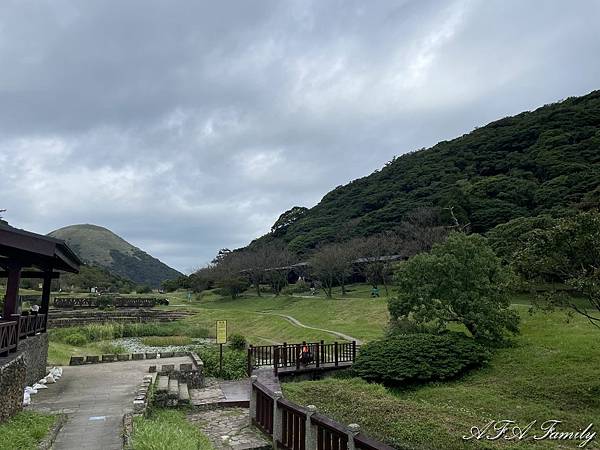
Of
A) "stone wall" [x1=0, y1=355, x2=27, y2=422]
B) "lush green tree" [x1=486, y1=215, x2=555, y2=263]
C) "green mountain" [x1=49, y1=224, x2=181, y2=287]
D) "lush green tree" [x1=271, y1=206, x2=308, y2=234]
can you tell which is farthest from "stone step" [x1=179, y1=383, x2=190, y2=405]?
"green mountain" [x1=49, y1=224, x2=181, y2=287]

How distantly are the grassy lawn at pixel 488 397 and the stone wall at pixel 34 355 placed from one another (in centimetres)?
642

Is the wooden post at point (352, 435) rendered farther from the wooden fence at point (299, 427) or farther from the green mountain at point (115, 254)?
the green mountain at point (115, 254)

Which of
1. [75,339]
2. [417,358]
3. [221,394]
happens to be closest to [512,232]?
[417,358]

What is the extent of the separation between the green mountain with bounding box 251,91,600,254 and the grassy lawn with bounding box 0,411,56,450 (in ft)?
102

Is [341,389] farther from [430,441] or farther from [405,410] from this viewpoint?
[430,441]

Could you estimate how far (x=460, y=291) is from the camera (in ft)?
55.0

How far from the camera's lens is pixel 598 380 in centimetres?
1197

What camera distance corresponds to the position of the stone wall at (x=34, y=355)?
10172 mm

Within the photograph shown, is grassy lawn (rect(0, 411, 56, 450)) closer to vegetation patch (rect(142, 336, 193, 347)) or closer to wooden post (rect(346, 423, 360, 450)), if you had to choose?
wooden post (rect(346, 423, 360, 450))

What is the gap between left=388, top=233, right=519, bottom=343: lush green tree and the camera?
16266 millimetres

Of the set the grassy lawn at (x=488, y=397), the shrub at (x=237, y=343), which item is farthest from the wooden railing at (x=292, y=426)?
the shrub at (x=237, y=343)

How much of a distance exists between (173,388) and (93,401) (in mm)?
2002

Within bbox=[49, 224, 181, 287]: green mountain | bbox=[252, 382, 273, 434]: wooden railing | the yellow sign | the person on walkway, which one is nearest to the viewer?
bbox=[252, 382, 273, 434]: wooden railing

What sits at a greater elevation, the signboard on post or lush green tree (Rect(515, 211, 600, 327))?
lush green tree (Rect(515, 211, 600, 327))
